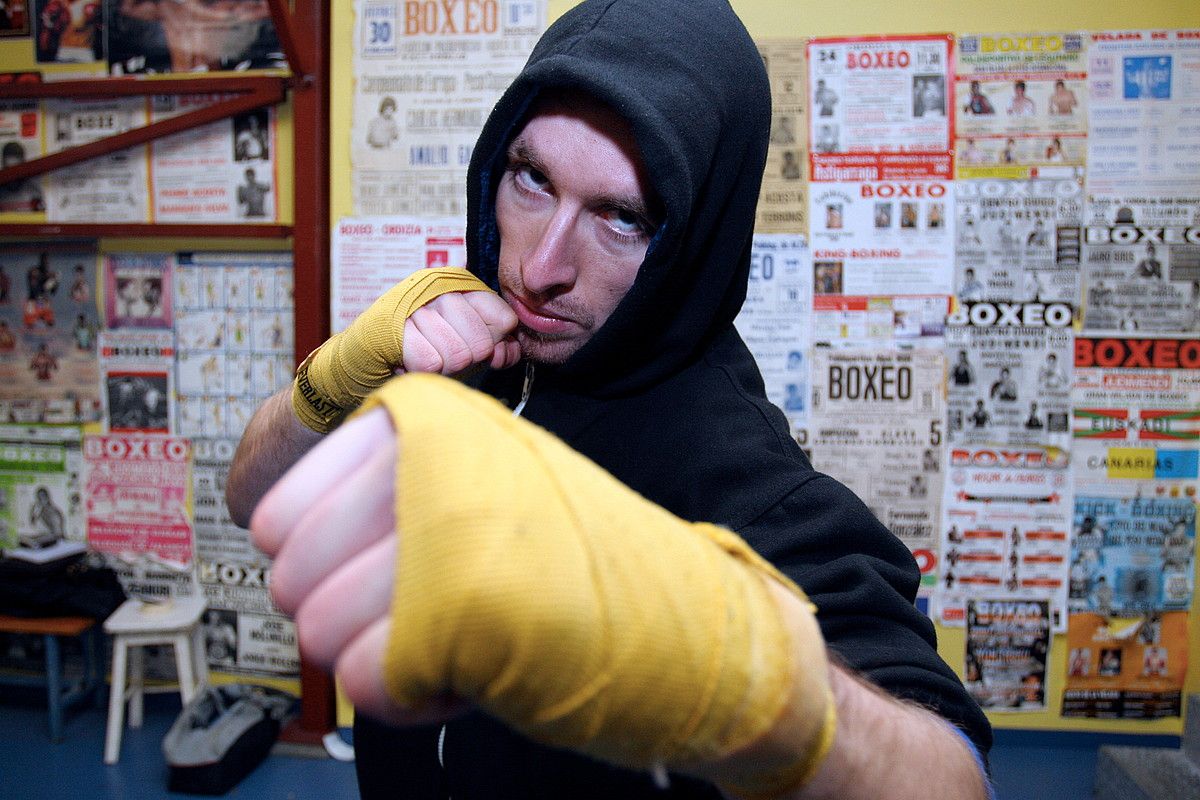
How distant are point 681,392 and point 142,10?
8.86 ft

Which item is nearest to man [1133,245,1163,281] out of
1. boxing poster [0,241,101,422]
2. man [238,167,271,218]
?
man [238,167,271,218]

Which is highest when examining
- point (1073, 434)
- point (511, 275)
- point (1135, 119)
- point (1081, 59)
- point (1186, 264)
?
point (1081, 59)

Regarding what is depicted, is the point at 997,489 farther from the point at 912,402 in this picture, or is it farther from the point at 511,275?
the point at 511,275

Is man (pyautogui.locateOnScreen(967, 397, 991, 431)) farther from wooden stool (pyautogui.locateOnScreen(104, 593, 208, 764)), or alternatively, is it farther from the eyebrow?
wooden stool (pyautogui.locateOnScreen(104, 593, 208, 764))

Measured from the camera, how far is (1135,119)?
7.45 ft

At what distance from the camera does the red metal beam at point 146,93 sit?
2.41 metres

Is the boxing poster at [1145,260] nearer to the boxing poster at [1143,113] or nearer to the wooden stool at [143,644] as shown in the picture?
the boxing poster at [1143,113]

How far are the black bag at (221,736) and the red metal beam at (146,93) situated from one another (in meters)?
1.89

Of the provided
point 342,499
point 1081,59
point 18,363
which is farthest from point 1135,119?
point 18,363

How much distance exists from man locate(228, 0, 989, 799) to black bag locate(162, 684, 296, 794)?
157 cm

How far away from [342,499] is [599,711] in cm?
17

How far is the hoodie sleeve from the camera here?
23.9 inches

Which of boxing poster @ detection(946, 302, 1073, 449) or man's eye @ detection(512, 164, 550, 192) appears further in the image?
boxing poster @ detection(946, 302, 1073, 449)

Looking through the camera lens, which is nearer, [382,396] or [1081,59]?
[382,396]
